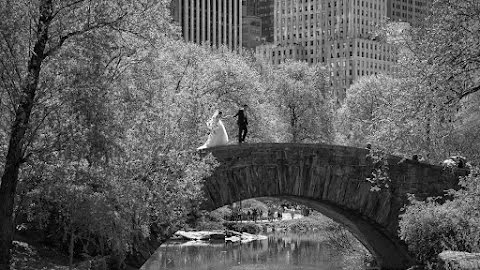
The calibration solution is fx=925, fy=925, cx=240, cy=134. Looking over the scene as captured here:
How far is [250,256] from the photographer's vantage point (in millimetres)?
44781

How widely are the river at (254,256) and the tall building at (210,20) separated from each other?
101500mm

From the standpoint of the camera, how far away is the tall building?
153625 millimetres

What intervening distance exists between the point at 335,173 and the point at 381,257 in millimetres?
4751

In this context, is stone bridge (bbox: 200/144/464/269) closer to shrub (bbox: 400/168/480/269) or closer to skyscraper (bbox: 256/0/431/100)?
shrub (bbox: 400/168/480/269)

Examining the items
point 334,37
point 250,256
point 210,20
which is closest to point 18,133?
point 250,256

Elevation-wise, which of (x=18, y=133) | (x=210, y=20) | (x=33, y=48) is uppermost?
(x=210, y=20)

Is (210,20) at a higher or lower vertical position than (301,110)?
higher

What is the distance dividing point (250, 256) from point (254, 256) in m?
0.20

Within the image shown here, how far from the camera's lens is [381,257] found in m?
34.3

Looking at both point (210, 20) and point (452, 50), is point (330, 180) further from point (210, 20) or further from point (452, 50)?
point (210, 20)

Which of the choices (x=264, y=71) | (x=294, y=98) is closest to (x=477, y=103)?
(x=294, y=98)

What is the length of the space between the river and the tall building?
101 metres

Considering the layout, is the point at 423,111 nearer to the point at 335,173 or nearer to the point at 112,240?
the point at 112,240

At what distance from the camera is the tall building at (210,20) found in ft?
504
